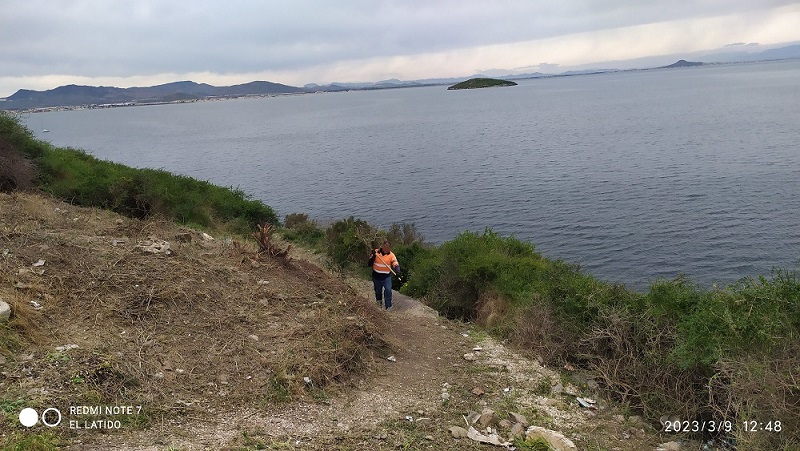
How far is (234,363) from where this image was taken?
8648 mm

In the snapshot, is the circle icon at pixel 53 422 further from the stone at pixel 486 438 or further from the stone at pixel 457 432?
the stone at pixel 486 438

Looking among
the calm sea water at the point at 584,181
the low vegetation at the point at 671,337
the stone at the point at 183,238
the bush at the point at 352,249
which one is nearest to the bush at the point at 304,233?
the bush at the point at 352,249

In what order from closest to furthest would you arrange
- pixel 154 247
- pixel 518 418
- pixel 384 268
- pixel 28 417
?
pixel 28 417, pixel 518 418, pixel 154 247, pixel 384 268

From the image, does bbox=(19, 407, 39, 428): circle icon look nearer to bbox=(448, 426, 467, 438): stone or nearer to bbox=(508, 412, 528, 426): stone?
bbox=(448, 426, 467, 438): stone

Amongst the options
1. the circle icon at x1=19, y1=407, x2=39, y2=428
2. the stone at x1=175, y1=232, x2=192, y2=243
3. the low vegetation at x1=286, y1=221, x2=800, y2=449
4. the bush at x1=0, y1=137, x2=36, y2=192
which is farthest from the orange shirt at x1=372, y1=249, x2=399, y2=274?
the bush at x1=0, y1=137, x2=36, y2=192

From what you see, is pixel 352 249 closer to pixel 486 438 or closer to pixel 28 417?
pixel 486 438

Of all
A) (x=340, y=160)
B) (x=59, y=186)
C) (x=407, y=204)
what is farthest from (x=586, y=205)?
(x=340, y=160)

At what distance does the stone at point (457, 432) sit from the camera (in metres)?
7.47

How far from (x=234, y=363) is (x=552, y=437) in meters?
5.13

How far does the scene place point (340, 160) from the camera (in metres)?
56.4

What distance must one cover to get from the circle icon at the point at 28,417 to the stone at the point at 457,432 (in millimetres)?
5444

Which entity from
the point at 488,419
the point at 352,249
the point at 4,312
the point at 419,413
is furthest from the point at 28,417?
the point at 352,249

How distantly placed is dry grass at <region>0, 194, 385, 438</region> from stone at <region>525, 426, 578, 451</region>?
10.6ft

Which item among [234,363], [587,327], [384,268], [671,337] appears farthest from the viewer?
[384,268]
